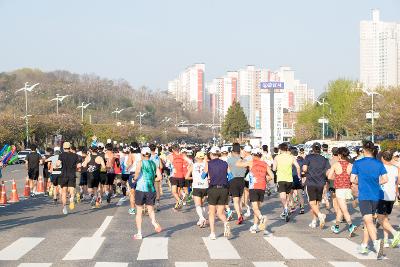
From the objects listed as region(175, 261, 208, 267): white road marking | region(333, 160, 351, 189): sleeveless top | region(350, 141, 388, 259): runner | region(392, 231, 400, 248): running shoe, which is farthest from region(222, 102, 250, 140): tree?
region(175, 261, 208, 267): white road marking

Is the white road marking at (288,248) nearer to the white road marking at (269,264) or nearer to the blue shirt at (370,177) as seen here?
the white road marking at (269,264)

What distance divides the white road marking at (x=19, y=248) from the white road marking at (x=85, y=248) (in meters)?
0.77

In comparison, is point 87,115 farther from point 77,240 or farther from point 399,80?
point 77,240

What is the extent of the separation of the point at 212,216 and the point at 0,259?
4479 millimetres

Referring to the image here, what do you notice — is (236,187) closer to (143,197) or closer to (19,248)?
(143,197)

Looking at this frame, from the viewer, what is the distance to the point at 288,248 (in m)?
12.4

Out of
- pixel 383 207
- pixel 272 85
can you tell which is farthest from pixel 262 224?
pixel 272 85

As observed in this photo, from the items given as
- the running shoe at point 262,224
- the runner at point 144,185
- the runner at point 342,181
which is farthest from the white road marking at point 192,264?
the runner at point 342,181

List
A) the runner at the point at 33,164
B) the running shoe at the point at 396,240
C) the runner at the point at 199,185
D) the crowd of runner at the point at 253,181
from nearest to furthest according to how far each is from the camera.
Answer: the crowd of runner at the point at 253,181, the running shoe at the point at 396,240, the runner at the point at 199,185, the runner at the point at 33,164

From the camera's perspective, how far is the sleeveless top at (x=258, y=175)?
15258 mm

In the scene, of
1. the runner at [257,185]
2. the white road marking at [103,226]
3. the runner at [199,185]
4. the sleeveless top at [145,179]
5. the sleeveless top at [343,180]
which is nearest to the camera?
the sleeveless top at [145,179]

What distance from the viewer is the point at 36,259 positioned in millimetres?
11055

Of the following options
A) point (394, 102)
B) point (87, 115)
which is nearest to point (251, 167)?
point (394, 102)

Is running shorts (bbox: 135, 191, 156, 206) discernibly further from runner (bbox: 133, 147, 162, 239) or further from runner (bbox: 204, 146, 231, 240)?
runner (bbox: 204, 146, 231, 240)
